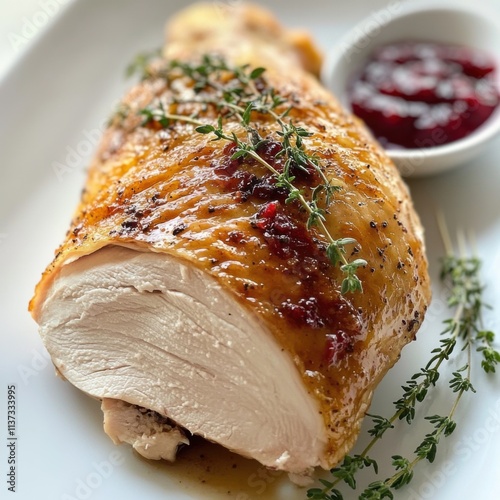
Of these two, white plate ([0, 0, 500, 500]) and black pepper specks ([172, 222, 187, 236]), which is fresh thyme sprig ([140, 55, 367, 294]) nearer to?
black pepper specks ([172, 222, 187, 236])

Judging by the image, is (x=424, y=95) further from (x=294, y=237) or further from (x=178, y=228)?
(x=178, y=228)

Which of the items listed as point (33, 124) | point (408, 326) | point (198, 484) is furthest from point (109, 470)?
point (33, 124)

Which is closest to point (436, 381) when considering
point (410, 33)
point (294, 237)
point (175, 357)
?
point (294, 237)

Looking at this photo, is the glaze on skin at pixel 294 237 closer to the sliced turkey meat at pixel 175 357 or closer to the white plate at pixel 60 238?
the sliced turkey meat at pixel 175 357

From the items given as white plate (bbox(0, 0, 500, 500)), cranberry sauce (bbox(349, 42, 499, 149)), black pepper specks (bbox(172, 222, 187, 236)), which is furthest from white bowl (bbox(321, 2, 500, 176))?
black pepper specks (bbox(172, 222, 187, 236))

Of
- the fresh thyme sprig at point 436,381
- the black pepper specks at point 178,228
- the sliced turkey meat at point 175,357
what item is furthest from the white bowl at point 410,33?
the sliced turkey meat at point 175,357
